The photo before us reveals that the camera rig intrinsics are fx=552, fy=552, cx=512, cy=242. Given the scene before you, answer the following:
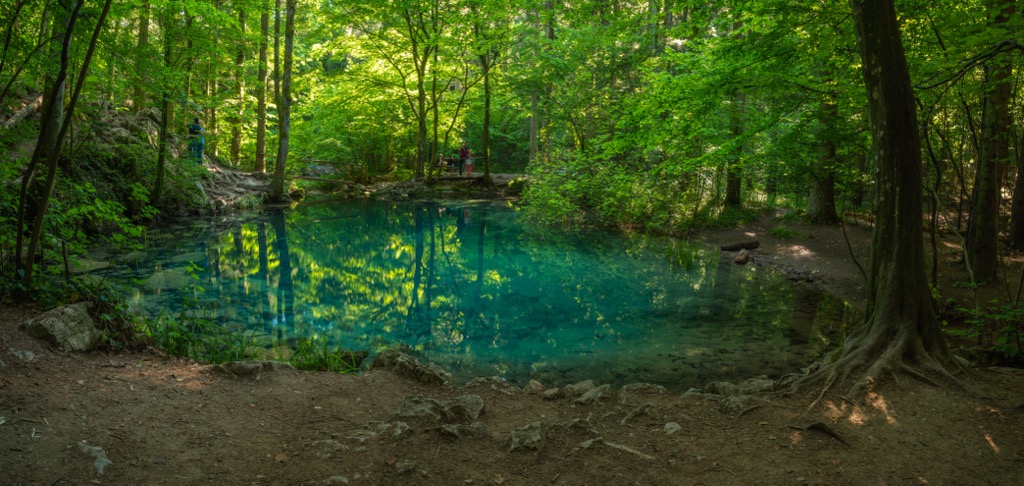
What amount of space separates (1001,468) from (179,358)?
21.5 feet

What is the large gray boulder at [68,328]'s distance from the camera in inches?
177

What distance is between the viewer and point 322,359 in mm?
6156

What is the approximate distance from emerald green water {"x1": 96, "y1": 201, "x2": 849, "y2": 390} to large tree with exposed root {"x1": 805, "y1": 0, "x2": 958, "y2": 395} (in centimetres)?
190

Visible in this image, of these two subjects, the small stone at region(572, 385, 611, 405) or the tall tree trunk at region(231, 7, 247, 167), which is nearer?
the small stone at region(572, 385, 611, 405)

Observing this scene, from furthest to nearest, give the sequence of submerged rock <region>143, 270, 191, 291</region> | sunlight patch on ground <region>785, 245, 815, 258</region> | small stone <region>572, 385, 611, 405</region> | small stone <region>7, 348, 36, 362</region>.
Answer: sunlight patch on ground <region>785, 245, 815, 258</region>
submerged rock <region>143, 270, 191, 291</region>
small stone <region>572, 385, 611, 405</region>
small stone <region>7, 348, 36, 362</region>

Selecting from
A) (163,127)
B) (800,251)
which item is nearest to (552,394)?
(800,251)

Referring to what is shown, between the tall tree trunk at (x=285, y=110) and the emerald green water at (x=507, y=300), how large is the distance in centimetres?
413

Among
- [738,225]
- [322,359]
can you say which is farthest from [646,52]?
[322,359]

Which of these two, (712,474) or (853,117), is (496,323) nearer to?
(712,474)

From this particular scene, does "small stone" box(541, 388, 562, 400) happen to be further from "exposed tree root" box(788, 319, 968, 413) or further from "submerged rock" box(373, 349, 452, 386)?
"exposed tree root" box(788, 319, 968, 413)

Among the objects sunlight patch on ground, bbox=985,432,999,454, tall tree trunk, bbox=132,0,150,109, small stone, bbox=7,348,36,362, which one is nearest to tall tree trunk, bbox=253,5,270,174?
tall tree trunk, bbox=132,0,150,109

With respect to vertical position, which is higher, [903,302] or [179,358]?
[903,302]

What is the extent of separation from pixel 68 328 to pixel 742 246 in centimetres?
1352

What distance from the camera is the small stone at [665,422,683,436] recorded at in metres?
4.28
